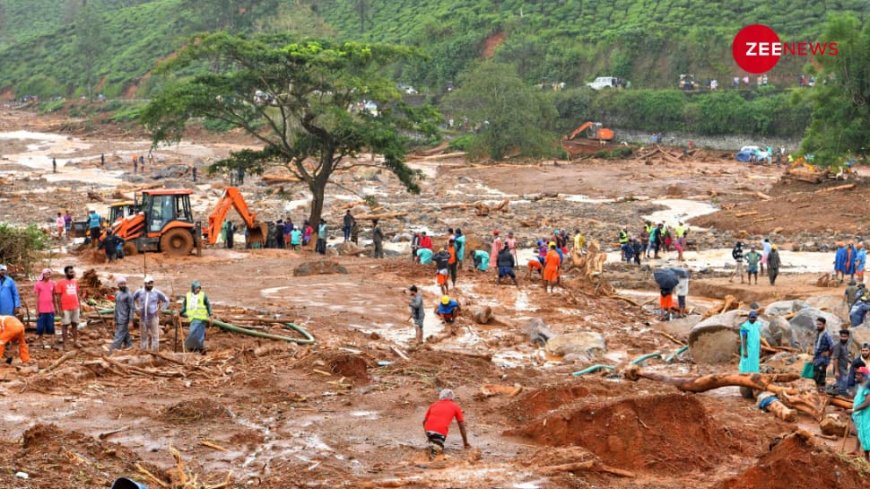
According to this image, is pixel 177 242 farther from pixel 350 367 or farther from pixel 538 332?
pixel 350 367

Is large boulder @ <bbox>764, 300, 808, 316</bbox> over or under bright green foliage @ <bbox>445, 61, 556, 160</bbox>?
under

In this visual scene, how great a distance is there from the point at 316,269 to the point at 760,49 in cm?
5464

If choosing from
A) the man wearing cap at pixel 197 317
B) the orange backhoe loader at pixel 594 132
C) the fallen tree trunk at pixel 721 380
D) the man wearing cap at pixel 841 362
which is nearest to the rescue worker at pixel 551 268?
the fallen tree trunk at pixel 721 380

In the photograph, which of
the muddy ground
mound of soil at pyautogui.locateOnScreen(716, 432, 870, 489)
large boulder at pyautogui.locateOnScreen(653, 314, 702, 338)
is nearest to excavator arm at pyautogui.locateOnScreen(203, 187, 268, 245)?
the muddy ground

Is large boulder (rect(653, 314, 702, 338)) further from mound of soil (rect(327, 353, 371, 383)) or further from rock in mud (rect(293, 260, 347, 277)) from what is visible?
rock in mud (rect(293, 260, 347, 277))

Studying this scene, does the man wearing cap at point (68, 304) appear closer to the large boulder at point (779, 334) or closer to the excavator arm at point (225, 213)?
the large boulder at point (779, 334)

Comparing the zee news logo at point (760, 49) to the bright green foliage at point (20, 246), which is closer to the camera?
the bright green foliage at point (20, 246)

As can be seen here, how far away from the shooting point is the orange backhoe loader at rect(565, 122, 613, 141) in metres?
67.9

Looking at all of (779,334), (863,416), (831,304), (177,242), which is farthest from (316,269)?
(863,416)

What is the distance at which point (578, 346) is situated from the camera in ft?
61.8

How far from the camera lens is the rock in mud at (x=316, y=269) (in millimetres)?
25375

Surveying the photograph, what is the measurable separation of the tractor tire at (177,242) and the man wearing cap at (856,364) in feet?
61.7

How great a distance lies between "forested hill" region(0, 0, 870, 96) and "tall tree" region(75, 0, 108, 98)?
0.15m

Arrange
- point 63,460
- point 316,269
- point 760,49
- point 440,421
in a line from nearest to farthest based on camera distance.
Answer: point 63,460 < point 440,421 < point 316,269 < point 760,49
